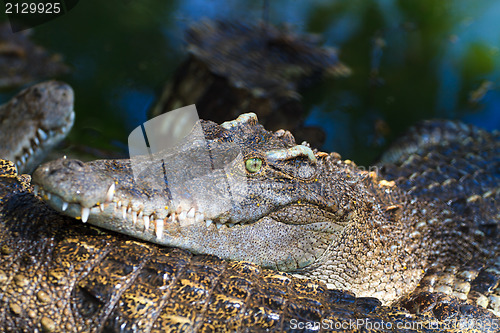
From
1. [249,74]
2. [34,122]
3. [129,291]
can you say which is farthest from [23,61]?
[129,291]

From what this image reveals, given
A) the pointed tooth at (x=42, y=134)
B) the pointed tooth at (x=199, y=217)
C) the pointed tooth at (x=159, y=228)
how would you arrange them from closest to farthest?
the pointed tooth at (x=159, y=228) < the pointed tooth at (x=199, y=217) < the pointed tooth at (x=42, y=134)

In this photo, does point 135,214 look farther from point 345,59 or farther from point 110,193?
point 345,59

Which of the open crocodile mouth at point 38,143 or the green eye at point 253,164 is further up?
the green eye at point 253,164

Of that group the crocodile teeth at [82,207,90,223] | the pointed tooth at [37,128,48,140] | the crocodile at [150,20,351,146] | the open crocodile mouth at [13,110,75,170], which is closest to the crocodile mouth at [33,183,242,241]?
the crocodile teeth at [82,207,90,223]

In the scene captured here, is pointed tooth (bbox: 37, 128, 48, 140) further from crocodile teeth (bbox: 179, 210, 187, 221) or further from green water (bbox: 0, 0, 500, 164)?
crocodile teeth (bbox: 179, 210, 187, 221)

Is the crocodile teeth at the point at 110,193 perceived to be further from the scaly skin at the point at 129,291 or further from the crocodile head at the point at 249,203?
the scaly skin at the point at 129,291

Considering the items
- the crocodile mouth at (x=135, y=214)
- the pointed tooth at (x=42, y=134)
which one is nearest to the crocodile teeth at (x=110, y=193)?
the crocodile mouth at (x=135, y=214)
